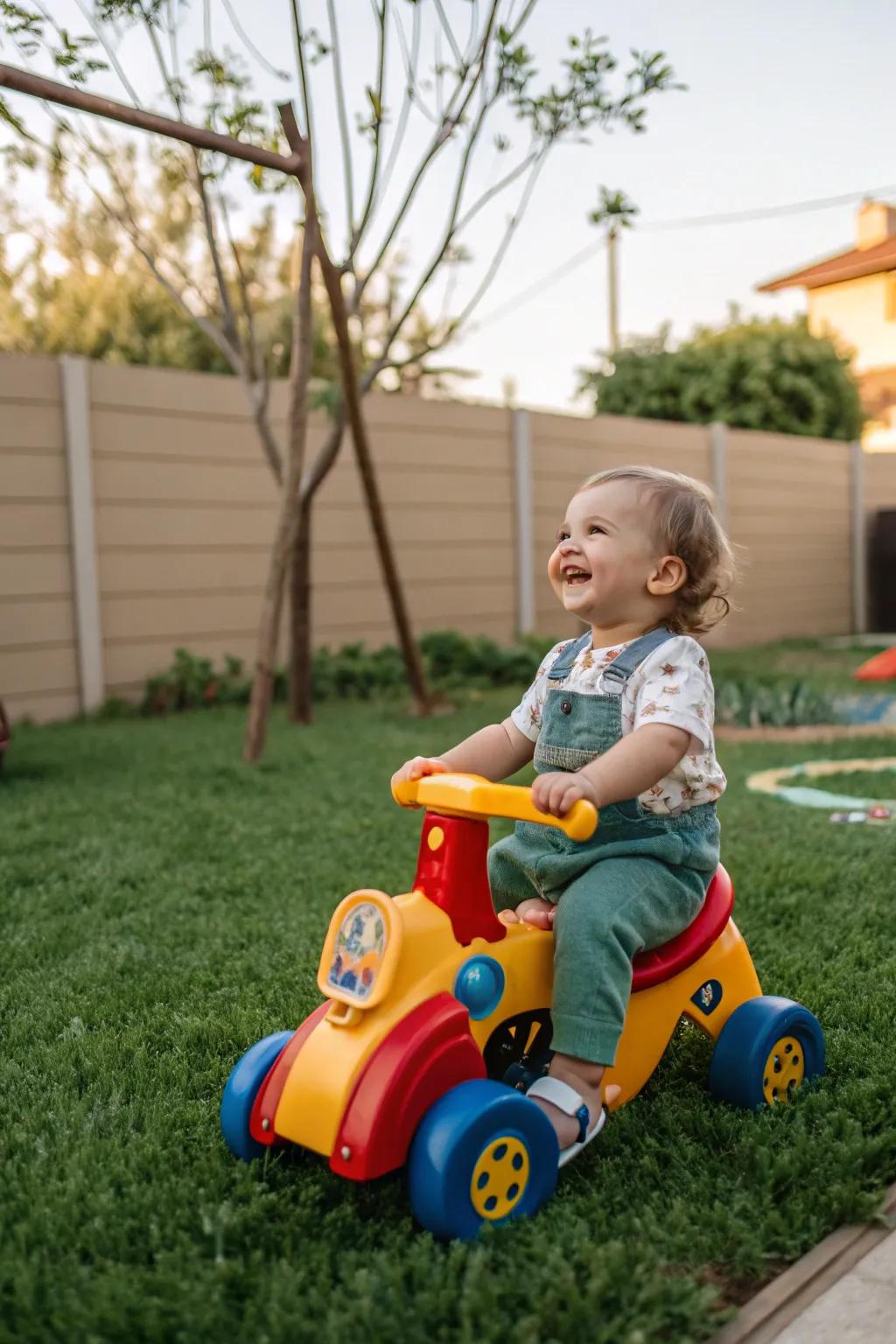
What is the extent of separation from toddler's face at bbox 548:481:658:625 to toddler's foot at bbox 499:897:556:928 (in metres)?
0.49

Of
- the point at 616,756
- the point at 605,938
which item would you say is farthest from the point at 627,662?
the point at 605,938

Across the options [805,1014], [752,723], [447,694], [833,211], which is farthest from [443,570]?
[833,211]

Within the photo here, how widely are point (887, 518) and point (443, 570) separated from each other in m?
7.26

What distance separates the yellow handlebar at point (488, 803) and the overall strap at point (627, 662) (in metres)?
0.32

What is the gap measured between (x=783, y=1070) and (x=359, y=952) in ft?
2.70

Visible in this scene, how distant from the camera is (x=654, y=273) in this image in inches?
821

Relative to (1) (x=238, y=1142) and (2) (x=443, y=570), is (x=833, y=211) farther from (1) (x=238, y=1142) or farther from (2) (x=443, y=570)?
(1) (x=238, y=1142)

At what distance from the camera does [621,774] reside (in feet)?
5.66

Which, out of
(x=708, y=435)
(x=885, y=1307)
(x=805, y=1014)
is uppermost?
(x=708, y=435)

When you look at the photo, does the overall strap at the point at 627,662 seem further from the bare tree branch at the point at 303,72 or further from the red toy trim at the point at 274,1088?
the bare tree branch at the point at 303,72

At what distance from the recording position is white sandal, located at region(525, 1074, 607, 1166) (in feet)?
5.59

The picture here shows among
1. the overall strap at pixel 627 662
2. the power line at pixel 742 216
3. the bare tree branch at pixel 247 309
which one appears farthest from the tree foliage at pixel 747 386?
Result: the overall strap at pixel 627 662

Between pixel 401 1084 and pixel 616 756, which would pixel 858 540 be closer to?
pixel 616 756

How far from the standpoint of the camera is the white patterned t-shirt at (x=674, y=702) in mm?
1843
